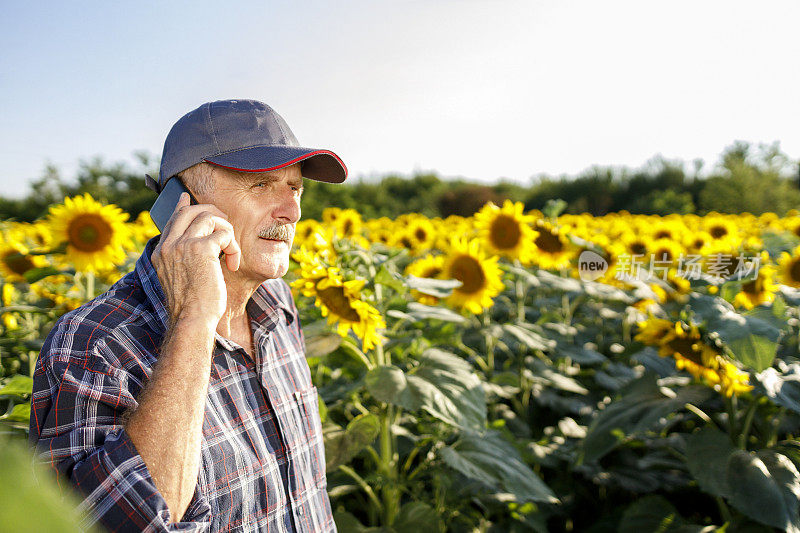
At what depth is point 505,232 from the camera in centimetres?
425

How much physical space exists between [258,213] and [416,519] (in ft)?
5.00

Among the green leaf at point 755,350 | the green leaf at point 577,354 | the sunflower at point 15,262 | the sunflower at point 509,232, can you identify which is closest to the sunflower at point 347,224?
the sunflower at point 509,232

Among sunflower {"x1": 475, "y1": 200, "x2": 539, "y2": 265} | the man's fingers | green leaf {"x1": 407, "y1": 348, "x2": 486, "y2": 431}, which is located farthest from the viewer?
sunflower {"x1": 475, "y1": 200, "x2": 539, "y2": 265}

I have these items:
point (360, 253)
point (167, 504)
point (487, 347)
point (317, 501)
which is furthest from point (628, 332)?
point (167, 504)

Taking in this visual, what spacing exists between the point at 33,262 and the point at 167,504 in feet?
9.79

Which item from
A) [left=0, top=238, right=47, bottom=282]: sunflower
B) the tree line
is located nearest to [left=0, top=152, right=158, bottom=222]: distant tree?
the tree line

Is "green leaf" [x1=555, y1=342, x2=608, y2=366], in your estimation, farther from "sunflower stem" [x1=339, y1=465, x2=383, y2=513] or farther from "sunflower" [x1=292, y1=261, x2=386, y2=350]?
"sunflower" [x1=292, y1=261, x2=386, y2=350]

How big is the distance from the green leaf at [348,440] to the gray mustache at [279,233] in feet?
2.99

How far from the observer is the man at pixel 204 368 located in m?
1.14

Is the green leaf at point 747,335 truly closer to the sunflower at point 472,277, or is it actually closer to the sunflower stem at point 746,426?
the sunflower stem at point 746,426

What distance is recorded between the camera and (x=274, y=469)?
160 cm

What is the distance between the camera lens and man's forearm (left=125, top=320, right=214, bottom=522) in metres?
1.14

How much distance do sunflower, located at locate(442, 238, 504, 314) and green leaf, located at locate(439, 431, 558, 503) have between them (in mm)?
1081

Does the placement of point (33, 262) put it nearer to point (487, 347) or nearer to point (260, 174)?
point (260, 174)
